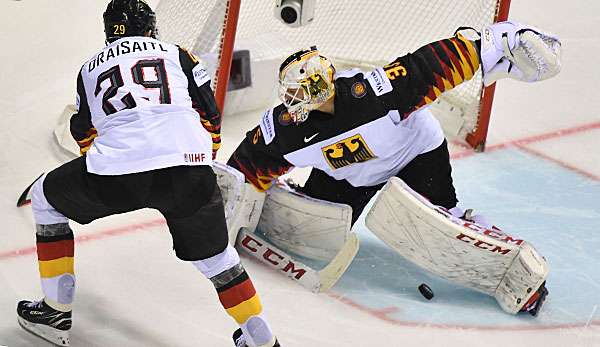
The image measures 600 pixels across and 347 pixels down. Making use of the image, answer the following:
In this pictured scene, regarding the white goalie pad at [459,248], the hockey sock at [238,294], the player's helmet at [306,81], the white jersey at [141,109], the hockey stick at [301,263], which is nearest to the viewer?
the white jersey at [141,109]

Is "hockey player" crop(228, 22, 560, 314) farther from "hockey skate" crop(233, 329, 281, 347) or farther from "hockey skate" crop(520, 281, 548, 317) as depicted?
"hockey skate" crop(233, 329, 281, 347)

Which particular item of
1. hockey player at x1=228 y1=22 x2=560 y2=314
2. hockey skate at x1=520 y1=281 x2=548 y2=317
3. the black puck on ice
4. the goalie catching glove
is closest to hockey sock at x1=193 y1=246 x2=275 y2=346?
hockey player at x1=228 y1=22 x2=560 y2=314

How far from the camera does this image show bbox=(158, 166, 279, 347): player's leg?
2648 millimetres

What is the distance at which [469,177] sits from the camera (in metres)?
4.15

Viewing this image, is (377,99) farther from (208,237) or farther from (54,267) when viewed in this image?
(54,267)

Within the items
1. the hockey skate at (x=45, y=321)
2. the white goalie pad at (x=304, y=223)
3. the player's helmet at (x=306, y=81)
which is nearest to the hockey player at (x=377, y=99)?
the player's helmet at (x=306, y=81)

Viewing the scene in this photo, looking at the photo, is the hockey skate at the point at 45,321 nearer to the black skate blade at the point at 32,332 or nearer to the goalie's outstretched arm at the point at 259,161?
the black skate blade at the point at 32,332

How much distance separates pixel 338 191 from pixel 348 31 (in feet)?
4.12

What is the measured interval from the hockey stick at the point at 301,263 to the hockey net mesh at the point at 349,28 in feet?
3.52

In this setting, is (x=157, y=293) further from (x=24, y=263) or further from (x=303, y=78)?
(x=303, y=78)

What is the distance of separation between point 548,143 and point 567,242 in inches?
33.2

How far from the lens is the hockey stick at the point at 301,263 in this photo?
3.29 metres

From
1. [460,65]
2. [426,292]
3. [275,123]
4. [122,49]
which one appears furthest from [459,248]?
[122,49]

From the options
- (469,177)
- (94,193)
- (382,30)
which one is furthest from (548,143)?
(94,193)
